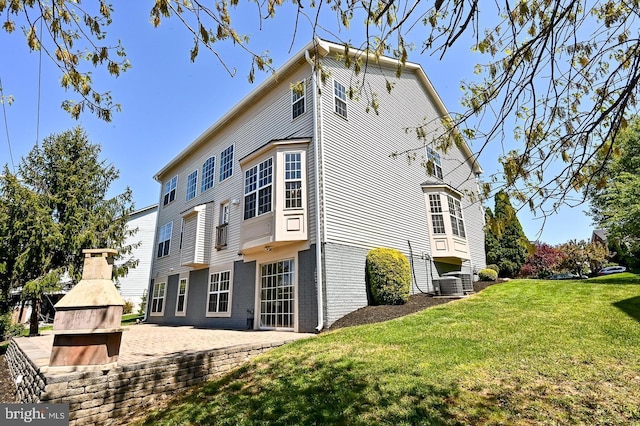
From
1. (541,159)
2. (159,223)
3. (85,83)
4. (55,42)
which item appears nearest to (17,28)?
(55,42)

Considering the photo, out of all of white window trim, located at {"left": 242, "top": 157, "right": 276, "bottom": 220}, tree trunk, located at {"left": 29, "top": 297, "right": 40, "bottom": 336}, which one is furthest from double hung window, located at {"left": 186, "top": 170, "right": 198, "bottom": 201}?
tree trunk, located at {"left": 29, "top": 297, "right": 40, "bottom": 336}

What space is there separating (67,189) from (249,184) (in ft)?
30.6

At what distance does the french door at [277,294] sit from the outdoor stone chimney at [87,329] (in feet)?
18.6

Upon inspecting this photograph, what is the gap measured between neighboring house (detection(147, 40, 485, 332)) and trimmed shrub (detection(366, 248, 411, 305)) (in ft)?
1.29

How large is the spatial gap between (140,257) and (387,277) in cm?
2623

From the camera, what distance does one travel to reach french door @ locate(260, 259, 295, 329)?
10.4 metres

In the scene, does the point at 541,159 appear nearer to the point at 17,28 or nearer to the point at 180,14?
the point at 180,14

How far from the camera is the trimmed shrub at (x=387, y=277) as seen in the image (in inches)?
413

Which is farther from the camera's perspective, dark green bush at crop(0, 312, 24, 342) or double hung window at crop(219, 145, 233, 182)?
double hung window at crop(219, 145, 233, 182)

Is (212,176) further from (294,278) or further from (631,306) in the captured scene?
(631,306)

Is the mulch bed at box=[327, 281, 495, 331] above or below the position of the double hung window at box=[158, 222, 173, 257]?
below

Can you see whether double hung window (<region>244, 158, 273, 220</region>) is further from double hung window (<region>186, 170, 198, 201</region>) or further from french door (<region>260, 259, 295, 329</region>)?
double hung window (<region>186, 170, 198, 201</region>)

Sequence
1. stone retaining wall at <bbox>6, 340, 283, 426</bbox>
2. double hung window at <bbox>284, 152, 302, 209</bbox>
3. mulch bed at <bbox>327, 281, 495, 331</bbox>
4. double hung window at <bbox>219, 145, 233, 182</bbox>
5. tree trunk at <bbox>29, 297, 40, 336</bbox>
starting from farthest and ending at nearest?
double hung window at <bbox>219, 145, 233, 182</bbox>, tree trunk at <bbox>29, 297, 40, 336</bbox>, double hung window at <bbox>284, 152, 302, 209</bbox>, mulch bed at <bbox>327, 281, 495, 331</bbox>, stone retaining wall at <bbox>6, 340, 283, 426</bbox>

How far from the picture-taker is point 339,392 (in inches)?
186
